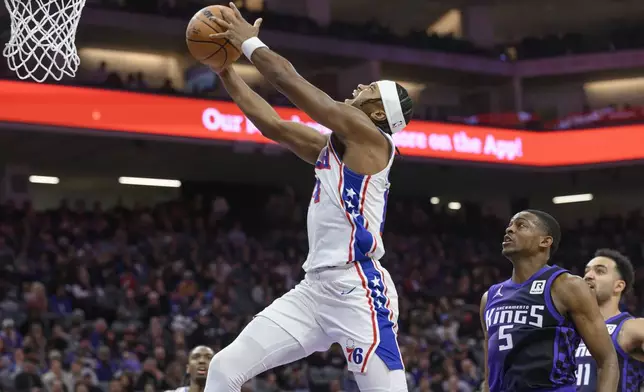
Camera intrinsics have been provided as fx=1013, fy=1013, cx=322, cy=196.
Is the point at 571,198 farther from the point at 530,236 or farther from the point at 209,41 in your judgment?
the point at 209,41

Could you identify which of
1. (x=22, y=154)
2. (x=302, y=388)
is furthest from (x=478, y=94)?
(x=302, y=388)

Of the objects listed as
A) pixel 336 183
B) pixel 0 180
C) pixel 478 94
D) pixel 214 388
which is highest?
pixel 478 94

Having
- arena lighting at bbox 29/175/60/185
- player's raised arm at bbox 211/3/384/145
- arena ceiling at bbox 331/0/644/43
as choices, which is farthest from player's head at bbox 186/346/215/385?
arena ceiling at bbox 331/0/644/43

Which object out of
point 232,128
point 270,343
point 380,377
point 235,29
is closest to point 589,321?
point 380,377

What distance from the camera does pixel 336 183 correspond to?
188 inches

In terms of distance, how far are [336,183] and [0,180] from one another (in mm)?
16391

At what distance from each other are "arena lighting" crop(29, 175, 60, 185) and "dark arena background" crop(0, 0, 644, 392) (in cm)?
5

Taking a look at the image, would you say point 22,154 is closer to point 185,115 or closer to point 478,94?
point 185,115

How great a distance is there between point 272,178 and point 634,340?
17.8m

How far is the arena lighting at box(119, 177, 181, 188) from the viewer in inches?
880

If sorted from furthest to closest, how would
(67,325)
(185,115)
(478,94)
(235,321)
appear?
(478,94), (185,115), (235,321), (67,325)

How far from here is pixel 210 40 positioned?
197 inches

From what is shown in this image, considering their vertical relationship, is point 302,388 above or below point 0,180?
below

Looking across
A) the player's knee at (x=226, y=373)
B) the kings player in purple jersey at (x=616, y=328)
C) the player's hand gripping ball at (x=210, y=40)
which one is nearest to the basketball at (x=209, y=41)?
the player's hand gripping ball at (x=210, y=40)
